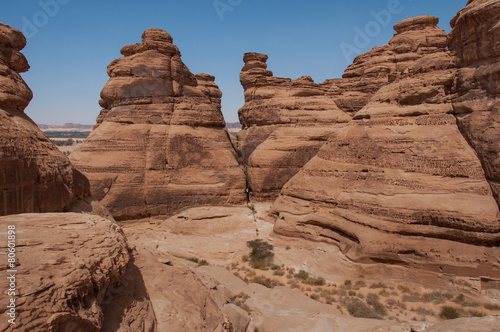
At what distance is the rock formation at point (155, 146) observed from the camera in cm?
1474

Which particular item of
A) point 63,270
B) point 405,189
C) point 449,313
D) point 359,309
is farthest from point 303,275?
point 63,270

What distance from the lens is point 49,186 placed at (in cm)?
762

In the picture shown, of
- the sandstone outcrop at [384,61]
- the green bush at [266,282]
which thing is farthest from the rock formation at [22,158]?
the sandstone outcrop at [384,61]

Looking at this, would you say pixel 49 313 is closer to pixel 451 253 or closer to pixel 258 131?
pixel 451 253

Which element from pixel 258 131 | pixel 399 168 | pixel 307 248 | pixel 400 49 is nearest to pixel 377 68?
pixel 400 49

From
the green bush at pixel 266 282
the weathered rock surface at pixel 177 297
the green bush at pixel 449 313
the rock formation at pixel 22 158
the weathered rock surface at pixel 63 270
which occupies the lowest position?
the green bush at pixel 266 282

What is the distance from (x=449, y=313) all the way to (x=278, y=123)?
13.2m

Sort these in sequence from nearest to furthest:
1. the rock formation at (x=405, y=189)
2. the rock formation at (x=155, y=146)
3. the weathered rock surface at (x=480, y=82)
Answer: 1. the rock formation at (x=405, y=189)
2. the weathered rock surface at (x=480, y=82)
3. the rock formation at (x=155, y=146)

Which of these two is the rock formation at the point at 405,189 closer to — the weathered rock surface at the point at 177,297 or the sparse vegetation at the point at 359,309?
the sparse vegetation at the point at 359,309

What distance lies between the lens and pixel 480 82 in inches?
381

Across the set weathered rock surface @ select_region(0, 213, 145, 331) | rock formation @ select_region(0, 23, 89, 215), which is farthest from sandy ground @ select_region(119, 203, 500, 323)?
rock formation @ select_region(0, 23, 89, 215)

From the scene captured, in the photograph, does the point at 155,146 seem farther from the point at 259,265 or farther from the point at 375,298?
the point at 375,298

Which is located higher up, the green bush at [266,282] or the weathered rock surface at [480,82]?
the weathered rock surface at [480,82]

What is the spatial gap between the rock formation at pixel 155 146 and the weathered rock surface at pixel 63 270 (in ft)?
32.7
